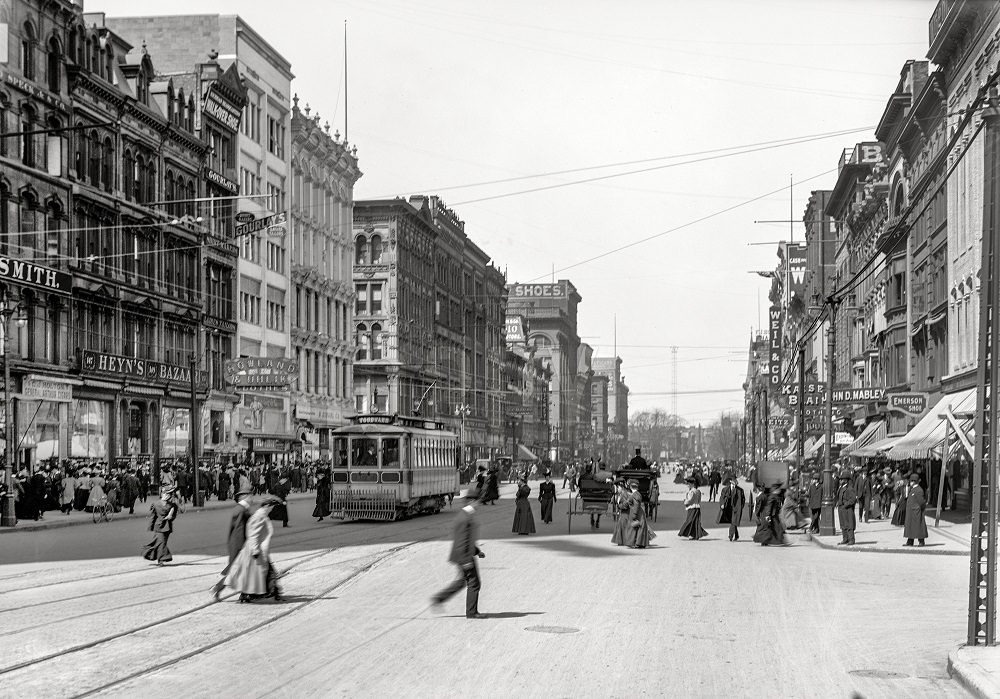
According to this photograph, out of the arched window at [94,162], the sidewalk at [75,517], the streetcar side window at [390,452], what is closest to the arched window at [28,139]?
the arched window at [94,162]

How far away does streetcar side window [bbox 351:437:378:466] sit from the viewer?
36.6 m

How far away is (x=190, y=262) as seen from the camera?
2410 inches

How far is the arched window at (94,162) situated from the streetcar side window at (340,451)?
19402mm

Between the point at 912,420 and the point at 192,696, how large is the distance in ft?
153

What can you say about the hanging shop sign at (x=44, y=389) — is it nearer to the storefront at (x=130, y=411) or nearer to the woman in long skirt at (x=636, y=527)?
the storefront at (x=130, y=411)

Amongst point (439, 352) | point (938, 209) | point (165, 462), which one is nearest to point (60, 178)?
point (165, 462)

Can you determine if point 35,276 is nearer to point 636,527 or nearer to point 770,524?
point 636,527

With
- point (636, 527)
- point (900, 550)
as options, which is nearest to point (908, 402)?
point (900, 550)

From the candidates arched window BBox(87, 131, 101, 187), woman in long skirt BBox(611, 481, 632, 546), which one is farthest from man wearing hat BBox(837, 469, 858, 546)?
arched window BBox(87, 131, 101, 187)

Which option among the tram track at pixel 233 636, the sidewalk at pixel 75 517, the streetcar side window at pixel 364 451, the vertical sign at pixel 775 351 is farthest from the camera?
the vertical sign at pixel 775 351

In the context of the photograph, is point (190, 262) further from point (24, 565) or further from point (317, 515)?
point (24, 565)

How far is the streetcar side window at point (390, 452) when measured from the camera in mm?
36594

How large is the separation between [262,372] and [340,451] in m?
19.3

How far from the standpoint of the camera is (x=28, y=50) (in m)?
46.2
